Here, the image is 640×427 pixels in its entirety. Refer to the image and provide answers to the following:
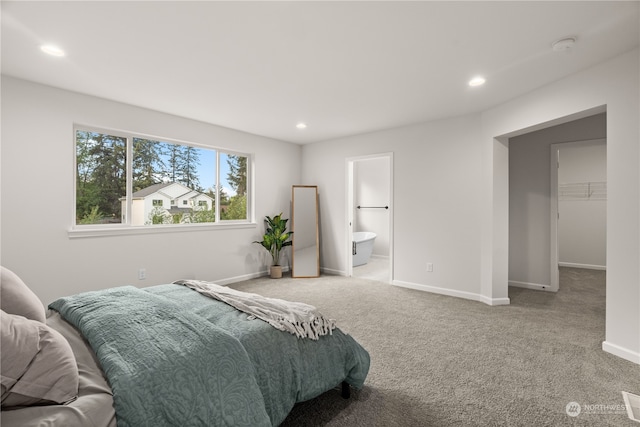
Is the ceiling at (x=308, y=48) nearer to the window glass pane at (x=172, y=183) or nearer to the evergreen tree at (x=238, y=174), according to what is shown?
the window glass pane at (x=172, y=183)

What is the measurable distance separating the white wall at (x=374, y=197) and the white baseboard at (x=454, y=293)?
8.58ft

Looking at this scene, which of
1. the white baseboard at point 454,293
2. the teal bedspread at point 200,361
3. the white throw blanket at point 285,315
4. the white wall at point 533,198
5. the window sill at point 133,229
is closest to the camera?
the teal bedspread at point 200,361

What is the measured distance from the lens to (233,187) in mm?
5062

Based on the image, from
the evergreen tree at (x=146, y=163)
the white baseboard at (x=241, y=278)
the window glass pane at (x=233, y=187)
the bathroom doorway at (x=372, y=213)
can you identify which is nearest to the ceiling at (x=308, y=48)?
the evergreen tree at (x=146, y=163)

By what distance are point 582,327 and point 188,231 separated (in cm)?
467

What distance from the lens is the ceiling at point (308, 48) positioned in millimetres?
1952

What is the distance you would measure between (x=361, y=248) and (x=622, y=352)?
4.24 m

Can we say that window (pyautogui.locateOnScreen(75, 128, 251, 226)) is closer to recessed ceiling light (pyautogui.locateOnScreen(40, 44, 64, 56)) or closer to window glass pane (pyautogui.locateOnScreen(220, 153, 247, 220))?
window glass pane (pyautogui.locateOnScreen(220, 153, 247, 220))

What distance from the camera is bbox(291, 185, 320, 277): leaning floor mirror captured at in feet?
17.7

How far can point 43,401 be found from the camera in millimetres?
1015

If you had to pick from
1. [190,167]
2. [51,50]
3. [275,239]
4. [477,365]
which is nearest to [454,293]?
[477,365]

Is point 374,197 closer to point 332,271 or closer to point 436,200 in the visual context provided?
point 332,271

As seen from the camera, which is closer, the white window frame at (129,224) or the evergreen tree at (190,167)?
the white window frame at (129,224)

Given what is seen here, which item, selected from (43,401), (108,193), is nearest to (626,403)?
(43,401)
